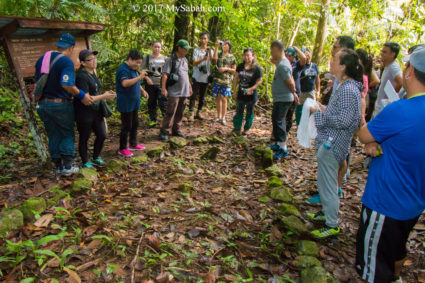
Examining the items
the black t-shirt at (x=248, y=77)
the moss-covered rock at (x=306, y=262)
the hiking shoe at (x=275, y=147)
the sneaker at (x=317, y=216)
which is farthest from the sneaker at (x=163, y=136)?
the moss-covered rock at (x=306, y=262)

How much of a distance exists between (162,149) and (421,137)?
458 cm

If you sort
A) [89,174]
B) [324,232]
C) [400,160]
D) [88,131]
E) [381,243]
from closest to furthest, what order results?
1. [400,160]
2. [381,243]
3. [324,232]
4. [89,174]
5. [88,131]

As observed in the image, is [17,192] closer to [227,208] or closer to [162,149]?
[162,149]

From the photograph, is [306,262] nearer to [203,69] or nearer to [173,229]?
[173,229]

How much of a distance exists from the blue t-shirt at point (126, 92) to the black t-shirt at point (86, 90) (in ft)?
2.21

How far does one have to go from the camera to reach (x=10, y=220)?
9.88 ft

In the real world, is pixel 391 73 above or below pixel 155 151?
above

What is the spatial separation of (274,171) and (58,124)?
3.85 m

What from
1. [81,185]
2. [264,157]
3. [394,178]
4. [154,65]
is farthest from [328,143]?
[154,65]

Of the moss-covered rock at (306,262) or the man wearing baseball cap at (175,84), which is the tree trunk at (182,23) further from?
the moss-covered rock at (306,262)

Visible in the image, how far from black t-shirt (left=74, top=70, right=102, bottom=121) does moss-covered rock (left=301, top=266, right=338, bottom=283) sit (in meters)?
3.87

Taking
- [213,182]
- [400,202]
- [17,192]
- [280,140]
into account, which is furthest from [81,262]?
[280,140]

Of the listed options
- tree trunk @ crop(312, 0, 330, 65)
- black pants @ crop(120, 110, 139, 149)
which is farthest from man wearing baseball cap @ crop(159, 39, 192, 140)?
tree trunk @ crop(312, 0, 330, 65)


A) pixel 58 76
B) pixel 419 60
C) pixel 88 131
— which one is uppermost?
pixel 419 60
